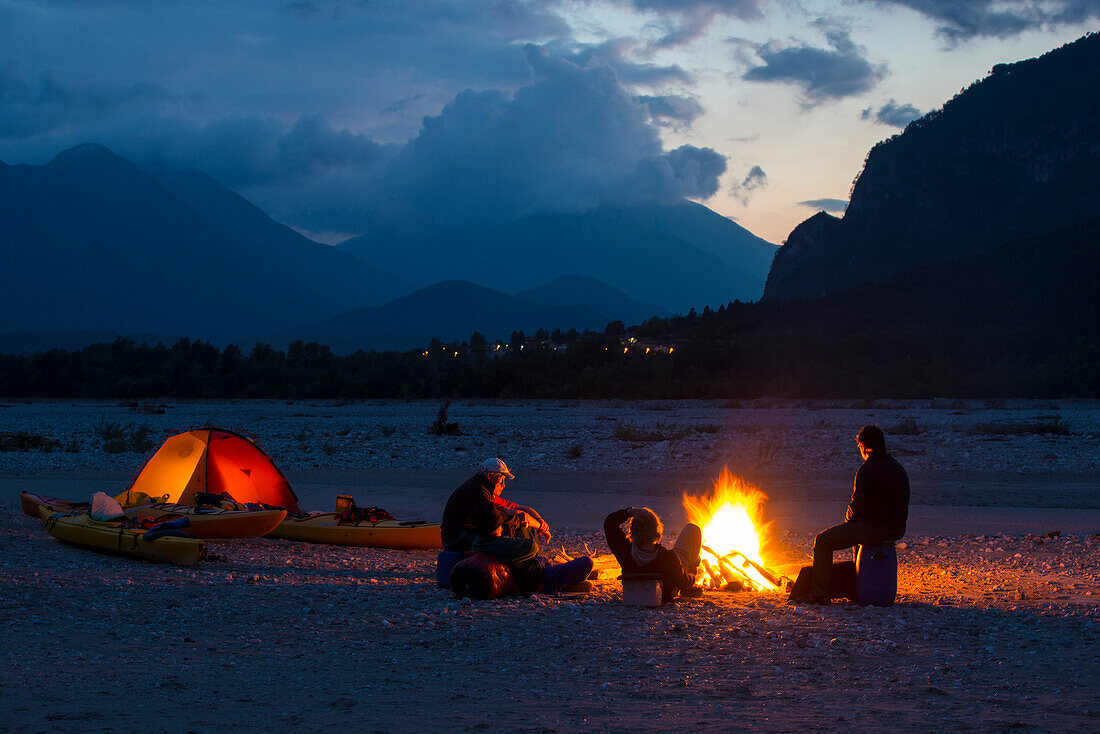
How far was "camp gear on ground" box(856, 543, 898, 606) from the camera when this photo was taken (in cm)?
746

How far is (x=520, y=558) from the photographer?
8.16m

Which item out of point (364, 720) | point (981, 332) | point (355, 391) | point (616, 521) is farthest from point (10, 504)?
point (981, 332)

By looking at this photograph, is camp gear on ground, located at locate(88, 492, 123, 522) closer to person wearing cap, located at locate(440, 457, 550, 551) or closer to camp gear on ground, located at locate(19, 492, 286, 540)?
camp gear on ground, located at locate(19, 492, 286, 540)

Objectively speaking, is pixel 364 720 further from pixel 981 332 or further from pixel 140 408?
pixel 981 332

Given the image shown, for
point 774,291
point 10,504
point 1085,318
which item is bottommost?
point 10,504

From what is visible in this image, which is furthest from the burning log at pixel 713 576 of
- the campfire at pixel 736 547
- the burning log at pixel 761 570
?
the burning log at pixel 761 570

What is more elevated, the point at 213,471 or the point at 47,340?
the point at 47,340

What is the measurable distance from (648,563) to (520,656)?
5.90 feet

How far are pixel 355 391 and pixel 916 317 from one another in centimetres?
4761

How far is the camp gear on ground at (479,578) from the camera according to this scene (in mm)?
7793

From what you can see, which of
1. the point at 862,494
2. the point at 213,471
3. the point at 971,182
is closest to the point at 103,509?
the point at 213,471

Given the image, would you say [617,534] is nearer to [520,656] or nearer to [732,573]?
[732,573]

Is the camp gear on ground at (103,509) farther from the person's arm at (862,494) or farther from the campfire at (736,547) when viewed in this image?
the person's arm at (862,494)

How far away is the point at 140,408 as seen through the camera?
54562mm
